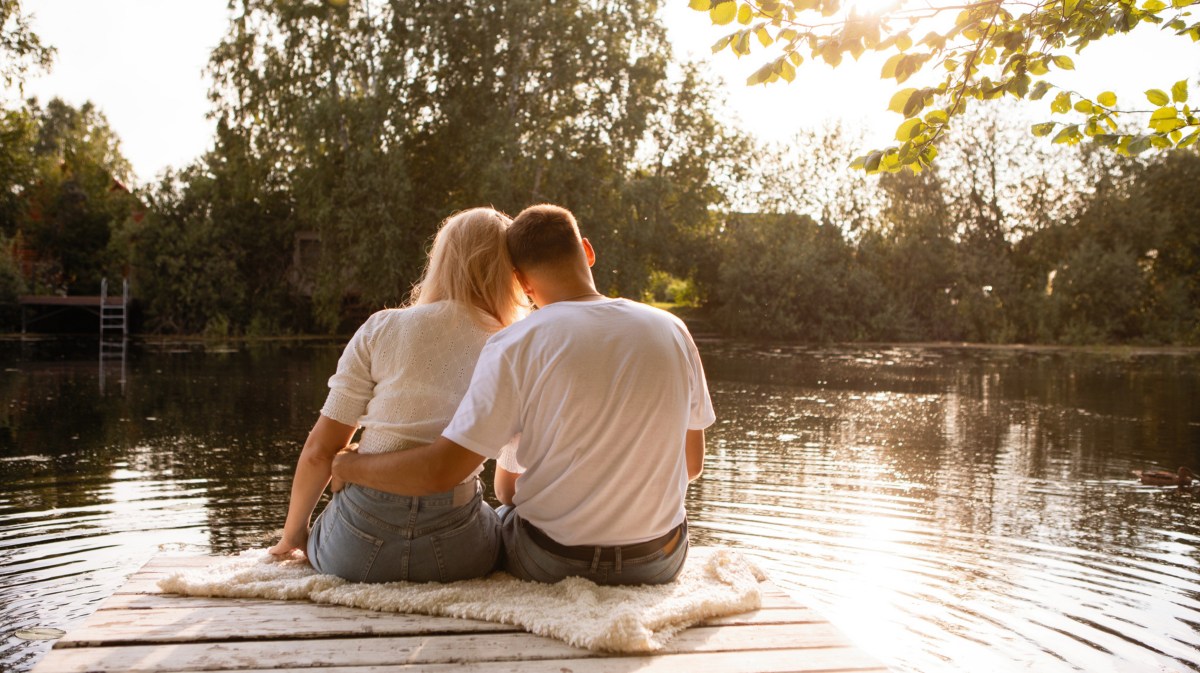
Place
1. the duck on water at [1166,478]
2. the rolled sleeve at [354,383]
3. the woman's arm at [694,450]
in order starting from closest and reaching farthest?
the rolled sleeve at [354,383], the woman's arm at [694,450], the duck on water at [1166,478]

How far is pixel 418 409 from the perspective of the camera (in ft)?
9.31

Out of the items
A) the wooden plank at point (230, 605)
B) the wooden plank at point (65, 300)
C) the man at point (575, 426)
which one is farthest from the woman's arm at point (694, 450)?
the wooden plank at point (65, 300)

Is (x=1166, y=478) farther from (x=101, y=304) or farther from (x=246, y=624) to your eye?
(x=101, y=304)

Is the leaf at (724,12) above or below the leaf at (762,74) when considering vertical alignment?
above

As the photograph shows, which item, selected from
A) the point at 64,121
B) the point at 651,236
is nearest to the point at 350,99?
the point at 651,236

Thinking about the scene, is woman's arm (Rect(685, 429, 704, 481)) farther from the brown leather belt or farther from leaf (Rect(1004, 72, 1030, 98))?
leaf (Rect(1004, 72, 1030, 98))

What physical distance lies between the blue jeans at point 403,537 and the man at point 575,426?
94mm

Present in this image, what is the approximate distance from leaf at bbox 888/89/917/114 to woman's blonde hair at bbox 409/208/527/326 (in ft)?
5.27

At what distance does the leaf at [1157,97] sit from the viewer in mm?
3912

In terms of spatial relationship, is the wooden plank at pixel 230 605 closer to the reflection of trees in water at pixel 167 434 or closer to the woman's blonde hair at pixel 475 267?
the woman's blonde hair at pixel 475 267

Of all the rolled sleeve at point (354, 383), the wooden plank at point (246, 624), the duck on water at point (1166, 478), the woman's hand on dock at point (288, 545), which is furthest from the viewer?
the duck on water at point (1166, 478)

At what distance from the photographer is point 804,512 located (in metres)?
6.57

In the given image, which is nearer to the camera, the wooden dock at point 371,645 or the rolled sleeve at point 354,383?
the wooden dock at point 371,645

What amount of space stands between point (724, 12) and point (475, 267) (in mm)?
1370
